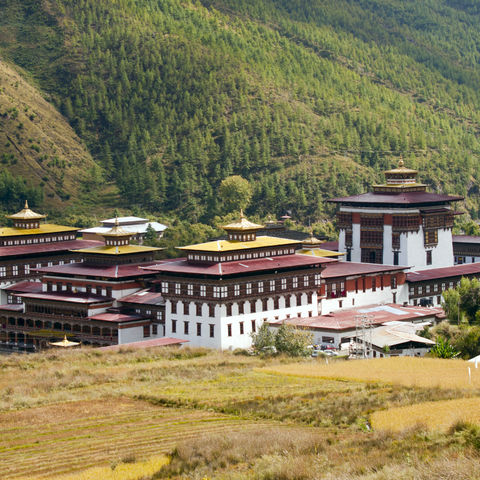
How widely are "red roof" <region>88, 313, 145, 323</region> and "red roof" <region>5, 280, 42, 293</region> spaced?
15.0 metres

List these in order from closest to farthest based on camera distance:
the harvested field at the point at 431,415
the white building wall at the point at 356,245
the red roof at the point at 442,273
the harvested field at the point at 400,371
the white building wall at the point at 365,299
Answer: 1. the harvested field at the point at 431,415
2. the harvested field at the point at 400,371
3. the white building wall at the point at 365,299
4. the red roof at the point at 442,273
5. the white building wall at the point at 356,245

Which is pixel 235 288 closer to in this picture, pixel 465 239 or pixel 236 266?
pixel 236 266

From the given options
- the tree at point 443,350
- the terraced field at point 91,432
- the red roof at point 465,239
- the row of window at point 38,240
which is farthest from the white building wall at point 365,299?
the terraced field at point 91,432

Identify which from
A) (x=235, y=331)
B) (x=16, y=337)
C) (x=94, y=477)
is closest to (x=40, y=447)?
(x=94, y=477)

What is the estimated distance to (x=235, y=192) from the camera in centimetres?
18212

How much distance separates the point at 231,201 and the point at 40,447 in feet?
408

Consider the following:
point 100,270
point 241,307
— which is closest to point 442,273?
point 241,307

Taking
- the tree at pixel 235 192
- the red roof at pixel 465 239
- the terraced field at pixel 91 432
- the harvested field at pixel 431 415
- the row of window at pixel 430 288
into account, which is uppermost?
the tree at pixel 235 192

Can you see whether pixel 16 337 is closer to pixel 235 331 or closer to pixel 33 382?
pixel 235 331

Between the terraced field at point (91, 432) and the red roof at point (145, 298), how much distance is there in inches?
1305

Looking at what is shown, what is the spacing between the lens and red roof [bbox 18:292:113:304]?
105 m

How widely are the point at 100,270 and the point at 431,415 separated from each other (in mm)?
58327

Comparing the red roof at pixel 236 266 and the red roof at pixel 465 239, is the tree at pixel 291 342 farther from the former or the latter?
the red roof at pixel 465 239

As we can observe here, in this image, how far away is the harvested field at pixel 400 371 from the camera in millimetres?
68250
